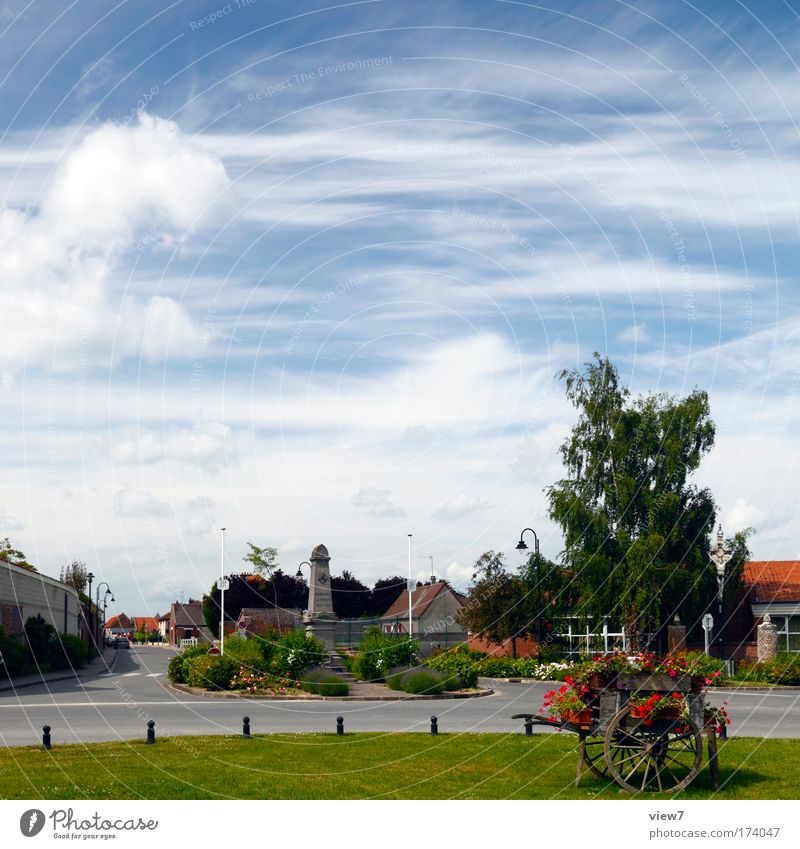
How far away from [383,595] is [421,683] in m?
66.8

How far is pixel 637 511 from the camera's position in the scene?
1935 inches

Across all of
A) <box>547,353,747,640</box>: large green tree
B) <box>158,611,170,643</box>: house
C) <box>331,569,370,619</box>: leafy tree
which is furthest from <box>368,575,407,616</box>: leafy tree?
<box>158,611,170,643</box>: house

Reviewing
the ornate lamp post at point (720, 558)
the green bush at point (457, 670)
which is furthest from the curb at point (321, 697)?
the ornate lamp post at point (720, 558)

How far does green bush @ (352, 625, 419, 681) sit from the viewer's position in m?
38.6

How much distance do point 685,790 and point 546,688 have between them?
2837cm

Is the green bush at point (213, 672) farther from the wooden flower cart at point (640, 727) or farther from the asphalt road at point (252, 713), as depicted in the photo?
the wooden flower cart at point (640, 727)

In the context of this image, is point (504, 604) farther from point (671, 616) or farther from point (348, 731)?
point (348, 731)

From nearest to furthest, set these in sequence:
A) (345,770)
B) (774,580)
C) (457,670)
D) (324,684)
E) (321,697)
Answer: (345,770)
(321,697)
(324,684)
(457,670)
(774,580)

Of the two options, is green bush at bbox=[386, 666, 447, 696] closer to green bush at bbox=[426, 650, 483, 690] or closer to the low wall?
green bush at bbox=[426, 650, 483, 690]

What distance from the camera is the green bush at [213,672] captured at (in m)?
36.2

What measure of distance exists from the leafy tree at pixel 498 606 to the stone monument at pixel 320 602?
1113cm

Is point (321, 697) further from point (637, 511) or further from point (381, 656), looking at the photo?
point (637, 511)

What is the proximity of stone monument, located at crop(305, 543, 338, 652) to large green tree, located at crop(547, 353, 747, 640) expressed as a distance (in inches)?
481

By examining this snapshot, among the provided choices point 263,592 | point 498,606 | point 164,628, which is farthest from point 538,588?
point 164,628
